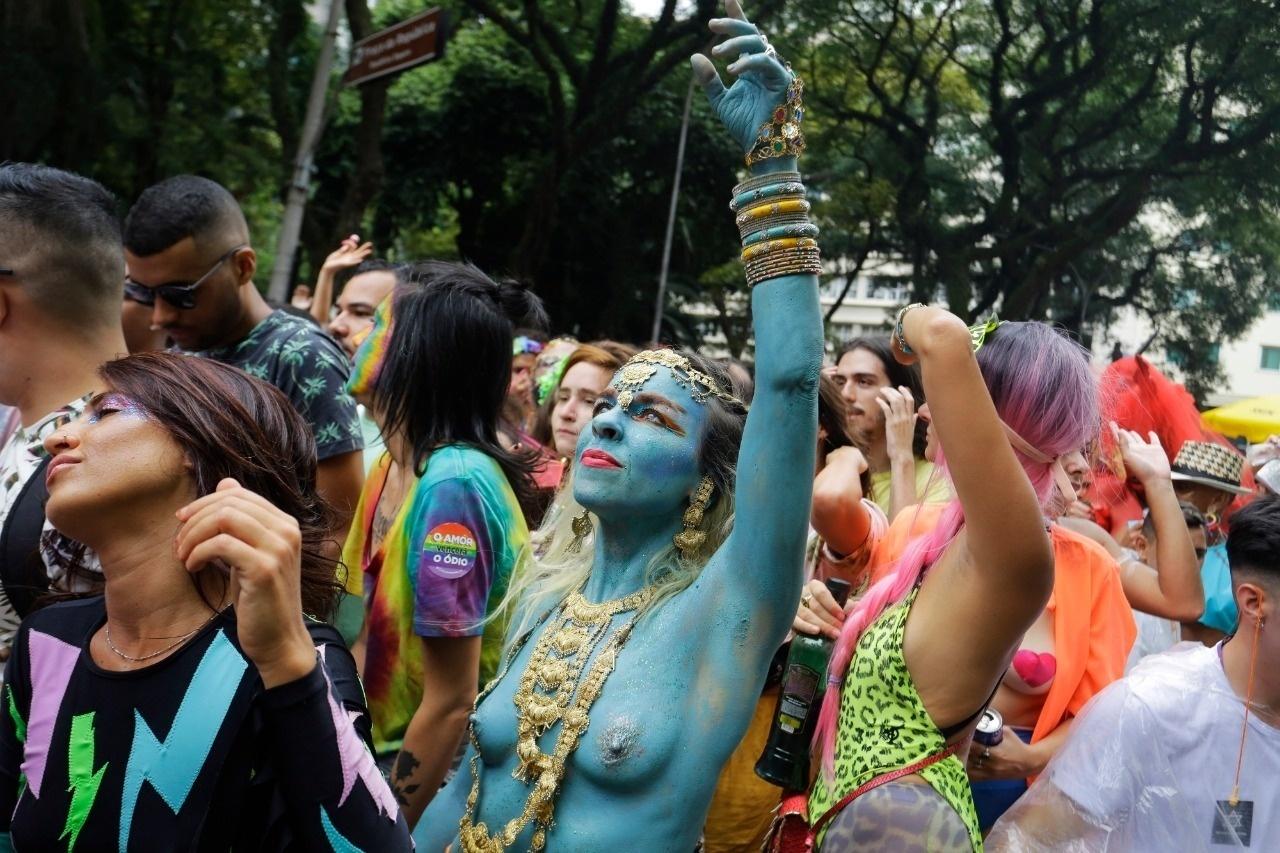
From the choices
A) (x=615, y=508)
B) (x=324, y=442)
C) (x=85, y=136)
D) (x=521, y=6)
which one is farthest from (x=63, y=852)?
(x=521, y=6)

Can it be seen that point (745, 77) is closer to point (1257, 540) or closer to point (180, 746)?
point (180, 746)

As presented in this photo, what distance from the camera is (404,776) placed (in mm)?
3049

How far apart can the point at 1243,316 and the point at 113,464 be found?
2267cm

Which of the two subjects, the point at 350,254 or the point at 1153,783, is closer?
the point at 1153,783

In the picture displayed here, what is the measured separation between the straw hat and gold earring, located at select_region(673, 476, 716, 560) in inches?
150

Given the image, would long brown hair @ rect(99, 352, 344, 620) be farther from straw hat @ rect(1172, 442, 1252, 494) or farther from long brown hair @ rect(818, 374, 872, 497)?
straw hat @ rect(1172, 442, 1252, 494)

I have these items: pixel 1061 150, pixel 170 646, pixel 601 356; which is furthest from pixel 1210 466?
pixel 1061 150

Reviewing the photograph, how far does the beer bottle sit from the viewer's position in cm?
243

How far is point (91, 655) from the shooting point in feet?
6.07

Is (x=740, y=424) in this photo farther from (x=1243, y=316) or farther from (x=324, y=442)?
(x=1243, y=316)

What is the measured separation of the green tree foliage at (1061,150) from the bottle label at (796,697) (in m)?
14.3

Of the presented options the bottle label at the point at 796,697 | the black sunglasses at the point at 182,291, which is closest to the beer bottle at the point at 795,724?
the bottle label at the point at 796,697

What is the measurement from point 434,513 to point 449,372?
444 millimetres

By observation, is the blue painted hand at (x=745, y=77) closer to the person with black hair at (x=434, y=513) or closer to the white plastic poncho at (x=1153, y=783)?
the person with black hair at (x=434, y=513)
